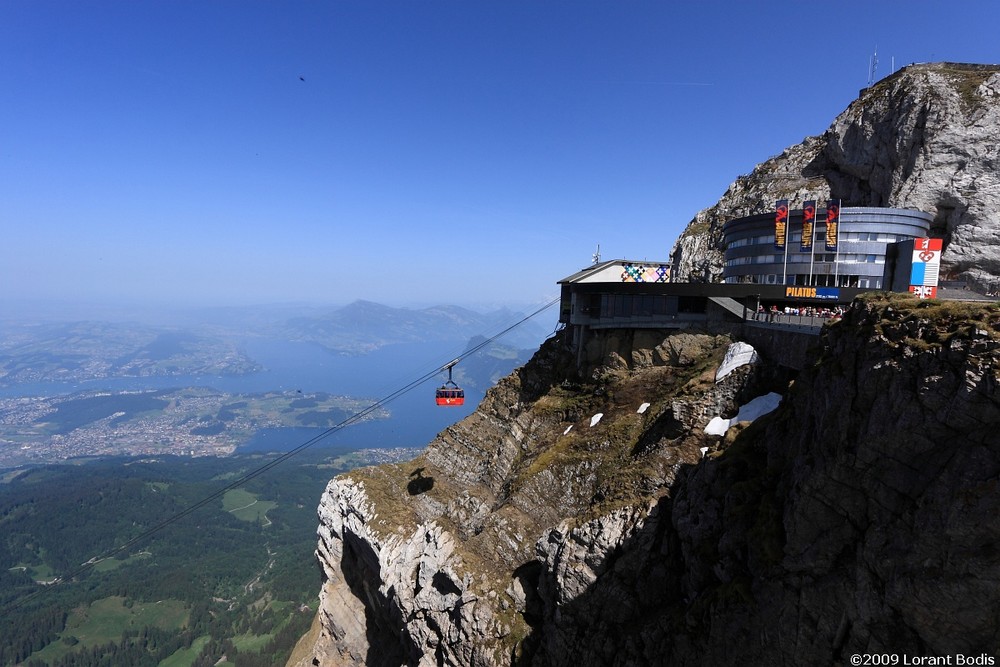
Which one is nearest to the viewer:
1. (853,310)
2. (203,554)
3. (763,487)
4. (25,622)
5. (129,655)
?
(853,310)

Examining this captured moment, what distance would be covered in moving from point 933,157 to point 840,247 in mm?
15800

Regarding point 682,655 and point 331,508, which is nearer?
point 682,655

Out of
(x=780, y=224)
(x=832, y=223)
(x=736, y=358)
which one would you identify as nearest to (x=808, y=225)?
(x=832, y=223)

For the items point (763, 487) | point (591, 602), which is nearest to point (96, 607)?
point (591, 602)

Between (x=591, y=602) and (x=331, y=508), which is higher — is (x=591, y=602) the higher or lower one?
the higher one

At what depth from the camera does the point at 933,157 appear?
41719 mm

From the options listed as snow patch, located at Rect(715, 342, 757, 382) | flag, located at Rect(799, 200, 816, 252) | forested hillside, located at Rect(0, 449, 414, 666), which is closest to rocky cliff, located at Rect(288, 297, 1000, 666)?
snow patch, located at Rect(715, 342, 757, 382)

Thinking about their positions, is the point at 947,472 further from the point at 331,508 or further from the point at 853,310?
the point at 331,508

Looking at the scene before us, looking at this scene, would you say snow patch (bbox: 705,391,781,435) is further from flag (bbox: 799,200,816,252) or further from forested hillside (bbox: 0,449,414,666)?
forested hillside (bbox: 0,449,414,666)

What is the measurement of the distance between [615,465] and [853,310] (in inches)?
604

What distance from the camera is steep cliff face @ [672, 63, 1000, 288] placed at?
39219mm

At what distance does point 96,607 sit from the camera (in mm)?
142125

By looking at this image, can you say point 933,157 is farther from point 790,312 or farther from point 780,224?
point 790,312

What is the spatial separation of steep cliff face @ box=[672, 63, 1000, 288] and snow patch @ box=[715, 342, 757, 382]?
27928mm
